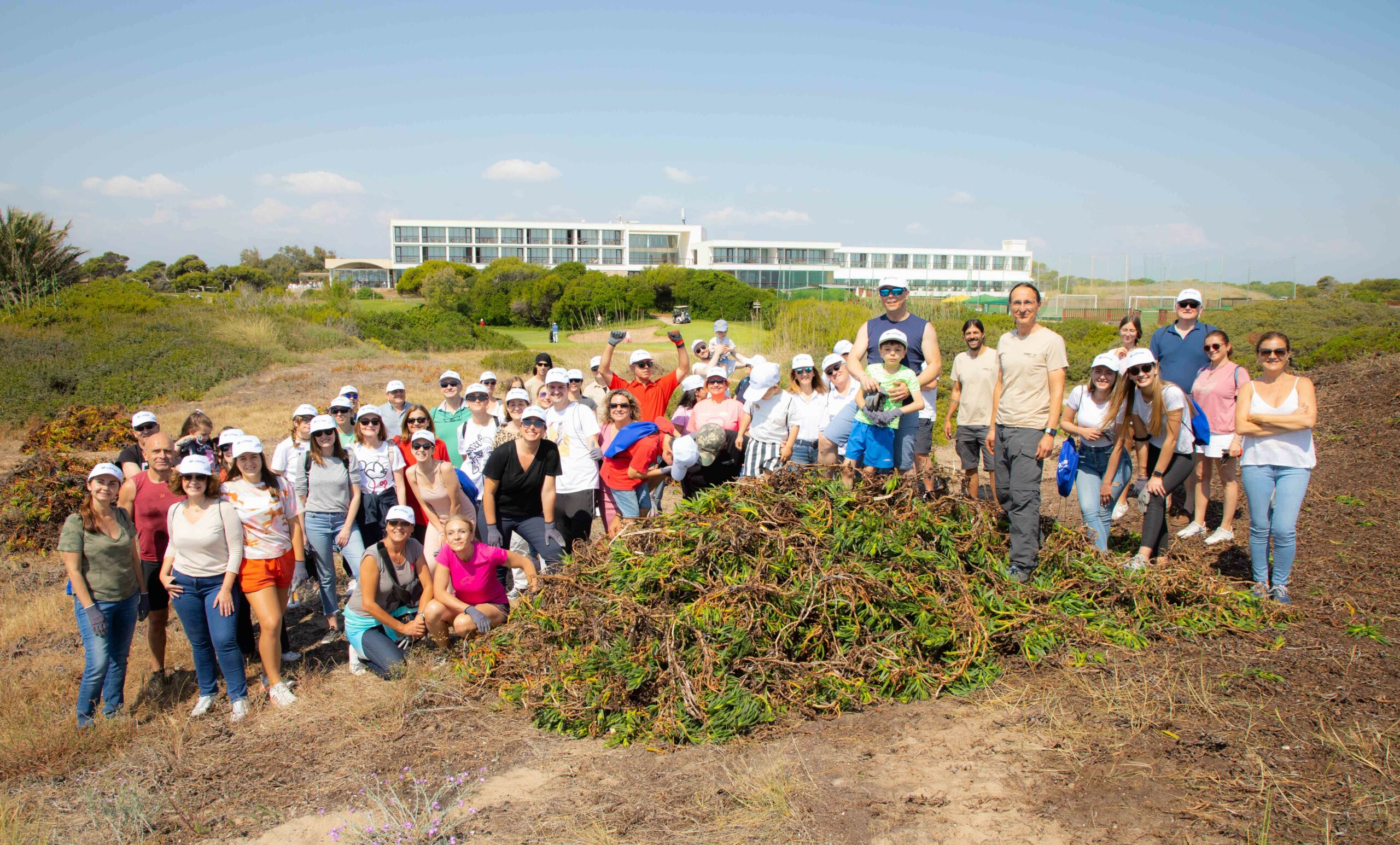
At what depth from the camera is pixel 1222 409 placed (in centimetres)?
626

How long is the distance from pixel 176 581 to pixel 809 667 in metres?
3.89

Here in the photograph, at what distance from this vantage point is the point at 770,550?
4.71 metres

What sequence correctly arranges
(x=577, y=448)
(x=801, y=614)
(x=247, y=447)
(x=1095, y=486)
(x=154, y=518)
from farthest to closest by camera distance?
(x=577, y=448), (x=1095, y=486), (x=154, y=518), (x=247, y=447), (x=801, y=614)

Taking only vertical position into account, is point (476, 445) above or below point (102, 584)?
above

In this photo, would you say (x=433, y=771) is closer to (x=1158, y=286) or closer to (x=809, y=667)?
(x=809, y=667)

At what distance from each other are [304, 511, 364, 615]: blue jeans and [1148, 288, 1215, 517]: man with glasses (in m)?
6.35

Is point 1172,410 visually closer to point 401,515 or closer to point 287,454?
point 401,515

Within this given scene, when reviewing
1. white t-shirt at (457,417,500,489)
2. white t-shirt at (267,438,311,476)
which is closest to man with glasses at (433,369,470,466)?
white t-shirt at (457,417,500,489)

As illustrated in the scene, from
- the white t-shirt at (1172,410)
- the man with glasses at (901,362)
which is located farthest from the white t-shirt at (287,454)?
the white t-shirt at (1172,410)

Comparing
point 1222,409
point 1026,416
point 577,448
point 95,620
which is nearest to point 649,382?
point 577,448

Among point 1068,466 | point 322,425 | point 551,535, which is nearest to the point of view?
point 1068,466

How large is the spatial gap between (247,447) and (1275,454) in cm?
648

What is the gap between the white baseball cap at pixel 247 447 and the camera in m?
→ 5.04

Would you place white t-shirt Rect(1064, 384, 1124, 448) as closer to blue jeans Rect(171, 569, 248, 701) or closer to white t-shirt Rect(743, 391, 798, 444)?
white t-shirt Rect(743, 391, 798, 444)
